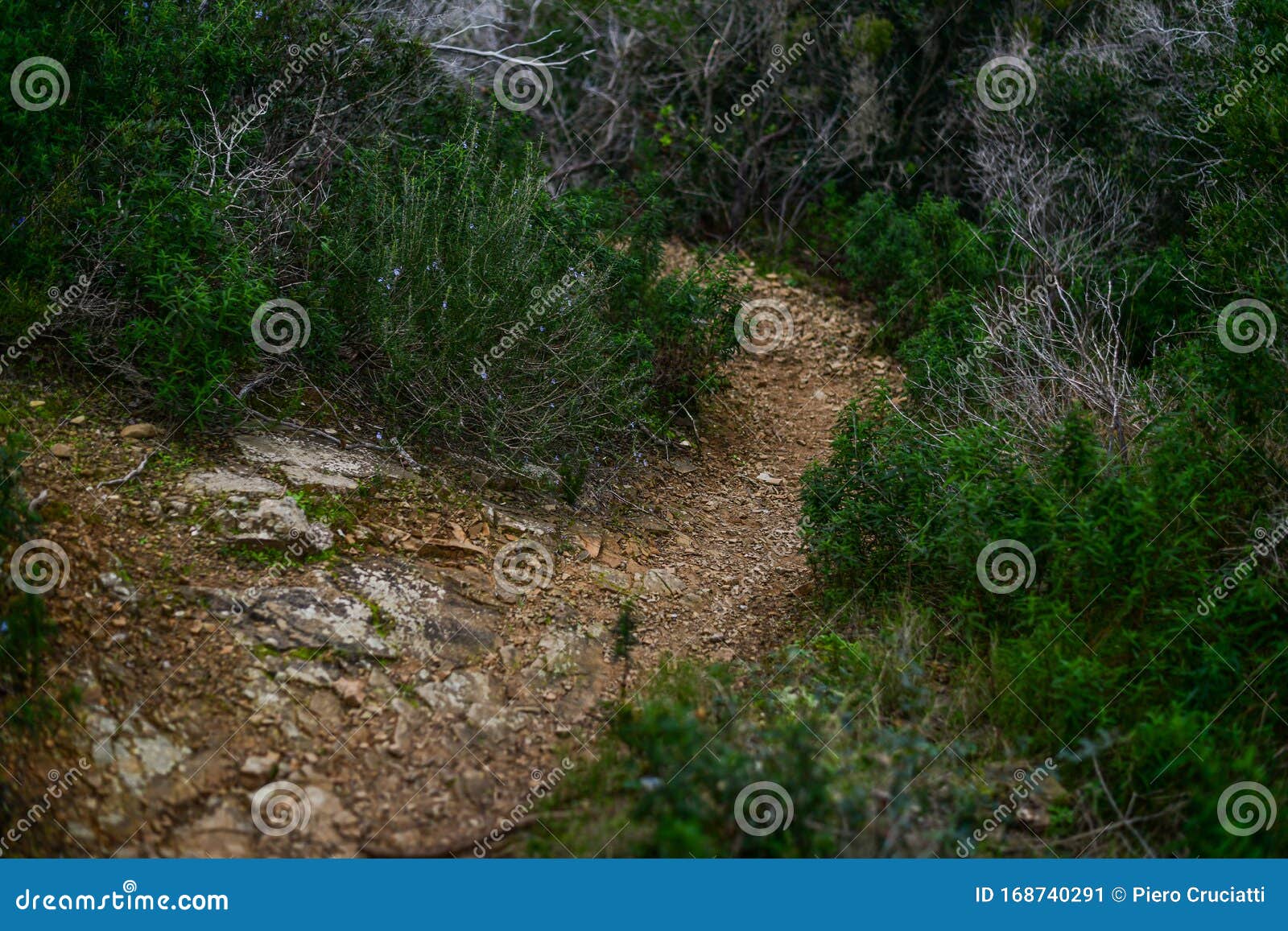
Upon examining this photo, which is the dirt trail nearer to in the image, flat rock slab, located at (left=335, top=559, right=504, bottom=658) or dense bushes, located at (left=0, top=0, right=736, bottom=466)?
flat rock slab, located at (left=335, top=559, right=504, bottom=658)

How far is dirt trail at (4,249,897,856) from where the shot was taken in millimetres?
3396

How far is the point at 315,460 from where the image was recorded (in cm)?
484

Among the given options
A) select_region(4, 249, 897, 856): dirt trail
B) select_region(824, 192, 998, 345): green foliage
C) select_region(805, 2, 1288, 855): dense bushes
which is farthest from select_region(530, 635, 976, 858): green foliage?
select_region(824, 192, 998, 345): green foliage

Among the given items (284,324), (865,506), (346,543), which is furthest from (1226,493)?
(284,324)

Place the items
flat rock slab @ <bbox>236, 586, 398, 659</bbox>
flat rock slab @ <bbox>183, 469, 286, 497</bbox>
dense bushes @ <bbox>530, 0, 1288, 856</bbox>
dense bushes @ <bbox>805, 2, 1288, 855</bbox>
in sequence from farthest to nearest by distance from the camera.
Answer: flat rock slab @ <bbox>183, 469, 286, 497</bbox> < flat rock slab @ <bbox>236, 586, 398, 659</bbox> < dense bushes @ <bbox>805, 2, 1288, 855</bbox> < dense bushes @ <bbox>530, 0, 1288, 856</bbox>

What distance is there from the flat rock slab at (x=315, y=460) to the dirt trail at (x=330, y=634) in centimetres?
1

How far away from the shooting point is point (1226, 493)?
4.28 meters

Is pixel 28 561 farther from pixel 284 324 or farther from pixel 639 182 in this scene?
pixel 639 182

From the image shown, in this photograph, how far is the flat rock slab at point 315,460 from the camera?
4.72 metres

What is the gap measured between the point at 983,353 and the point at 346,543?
12.4 ft

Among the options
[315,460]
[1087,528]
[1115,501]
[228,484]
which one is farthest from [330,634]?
[1115,501]

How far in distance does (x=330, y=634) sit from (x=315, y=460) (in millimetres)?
1129

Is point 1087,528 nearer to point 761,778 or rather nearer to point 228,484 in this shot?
point 761,778

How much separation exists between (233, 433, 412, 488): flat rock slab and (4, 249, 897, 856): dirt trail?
12 millimetres
